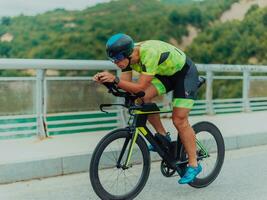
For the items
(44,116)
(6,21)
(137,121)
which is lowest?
(6,21)

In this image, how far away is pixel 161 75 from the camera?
5129 mm

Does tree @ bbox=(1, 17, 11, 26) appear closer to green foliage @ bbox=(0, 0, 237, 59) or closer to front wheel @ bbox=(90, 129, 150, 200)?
green foliage @ bbox=(0, 0, 237, 59)

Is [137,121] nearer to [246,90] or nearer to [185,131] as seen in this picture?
[185,131]

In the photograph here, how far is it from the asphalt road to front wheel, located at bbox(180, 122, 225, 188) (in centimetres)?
10

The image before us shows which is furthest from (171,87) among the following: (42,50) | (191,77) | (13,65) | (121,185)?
(42,50)

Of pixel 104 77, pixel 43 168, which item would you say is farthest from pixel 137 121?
pixel 43 168

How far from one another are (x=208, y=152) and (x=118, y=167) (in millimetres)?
1216

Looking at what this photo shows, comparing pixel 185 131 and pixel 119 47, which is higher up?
pixel 119 47

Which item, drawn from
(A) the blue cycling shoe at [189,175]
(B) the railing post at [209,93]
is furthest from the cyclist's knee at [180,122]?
(B) the railing post at [209,93]

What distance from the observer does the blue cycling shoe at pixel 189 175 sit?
5.03m

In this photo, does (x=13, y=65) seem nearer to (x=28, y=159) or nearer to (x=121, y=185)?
(x=28, y=159)

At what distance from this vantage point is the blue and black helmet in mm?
4493

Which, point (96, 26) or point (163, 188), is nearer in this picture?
point (163, 188)

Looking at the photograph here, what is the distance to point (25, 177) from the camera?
581cm
